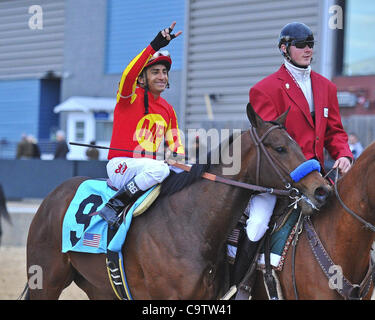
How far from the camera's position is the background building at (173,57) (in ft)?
41.6

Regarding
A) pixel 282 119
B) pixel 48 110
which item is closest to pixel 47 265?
pixel 282 119

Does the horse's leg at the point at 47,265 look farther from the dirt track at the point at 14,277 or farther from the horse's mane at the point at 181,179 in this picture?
the dirt track at the point at 14,277

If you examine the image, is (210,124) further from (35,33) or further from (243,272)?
(243,272)

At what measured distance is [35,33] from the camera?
18703 mm

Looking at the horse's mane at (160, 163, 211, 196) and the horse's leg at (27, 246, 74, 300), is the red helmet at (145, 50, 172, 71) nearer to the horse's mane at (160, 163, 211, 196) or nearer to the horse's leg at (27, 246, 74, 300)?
the horse's mane at (160, 163, 211, 196)

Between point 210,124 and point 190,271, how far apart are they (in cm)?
959

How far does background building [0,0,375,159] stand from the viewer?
41.6ft

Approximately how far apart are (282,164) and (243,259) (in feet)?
2.65

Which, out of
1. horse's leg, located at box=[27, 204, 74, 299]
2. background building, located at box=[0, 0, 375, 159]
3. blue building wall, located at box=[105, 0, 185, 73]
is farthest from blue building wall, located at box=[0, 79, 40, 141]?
horse's leg, located at box=[27, 204, 74, 299]

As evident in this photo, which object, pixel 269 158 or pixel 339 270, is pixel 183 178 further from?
pixel 339 270

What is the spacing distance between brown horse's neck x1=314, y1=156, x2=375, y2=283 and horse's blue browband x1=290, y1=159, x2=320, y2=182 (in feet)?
0.97
